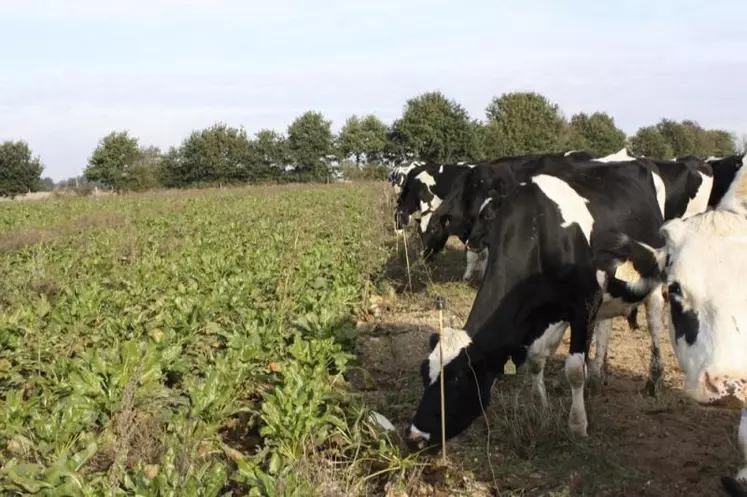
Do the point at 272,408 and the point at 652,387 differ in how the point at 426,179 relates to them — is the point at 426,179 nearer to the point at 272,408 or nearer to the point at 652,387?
the point at 652,387

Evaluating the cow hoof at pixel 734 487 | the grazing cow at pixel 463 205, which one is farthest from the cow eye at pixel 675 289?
the grazing cow at pixel 463 205

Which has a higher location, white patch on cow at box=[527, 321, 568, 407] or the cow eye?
the cow eye

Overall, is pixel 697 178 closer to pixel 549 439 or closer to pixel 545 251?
pixel 545 251

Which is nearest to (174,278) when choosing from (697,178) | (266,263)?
(266,263)

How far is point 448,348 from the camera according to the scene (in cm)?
493

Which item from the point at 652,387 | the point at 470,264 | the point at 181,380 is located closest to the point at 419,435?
the point at 181,380

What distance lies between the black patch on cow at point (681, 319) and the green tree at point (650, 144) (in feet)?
222

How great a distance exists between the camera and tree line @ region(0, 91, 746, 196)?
63312 millimetres

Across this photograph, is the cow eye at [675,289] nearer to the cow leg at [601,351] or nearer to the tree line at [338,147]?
the cow leg at [601,351]

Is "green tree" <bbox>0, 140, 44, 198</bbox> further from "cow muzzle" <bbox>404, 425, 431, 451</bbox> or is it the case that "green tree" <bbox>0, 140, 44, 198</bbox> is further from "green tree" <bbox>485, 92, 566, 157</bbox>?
"cow muzzle" <bbox>404, 425, 431, 451</bbox>

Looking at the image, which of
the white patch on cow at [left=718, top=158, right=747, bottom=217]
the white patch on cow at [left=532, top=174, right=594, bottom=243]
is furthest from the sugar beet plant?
the white patch on cow at [left=718, top=158, right=747, bottom=217]

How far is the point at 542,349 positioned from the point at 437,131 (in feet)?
196

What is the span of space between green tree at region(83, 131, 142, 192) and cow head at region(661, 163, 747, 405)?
210 ft

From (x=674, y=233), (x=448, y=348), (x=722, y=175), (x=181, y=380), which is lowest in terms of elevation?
(x=181, y=380)
